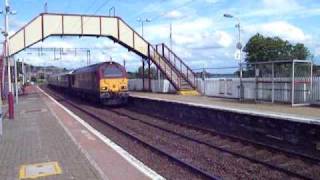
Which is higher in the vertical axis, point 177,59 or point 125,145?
point 177,59

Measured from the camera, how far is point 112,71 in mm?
36688

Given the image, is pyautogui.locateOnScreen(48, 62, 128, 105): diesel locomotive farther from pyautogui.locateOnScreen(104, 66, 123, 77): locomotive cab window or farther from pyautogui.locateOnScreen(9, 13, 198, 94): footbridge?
pyautogui.locateOnScreen(9, 13, 198, 94): footbridge

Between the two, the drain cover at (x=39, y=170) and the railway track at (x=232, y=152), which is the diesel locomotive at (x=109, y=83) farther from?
the drain cover at (x=39, y=170)

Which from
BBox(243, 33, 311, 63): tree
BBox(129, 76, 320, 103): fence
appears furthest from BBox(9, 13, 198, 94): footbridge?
BBox(243, 33, 311, 63): tree

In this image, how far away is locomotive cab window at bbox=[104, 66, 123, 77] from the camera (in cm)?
3632

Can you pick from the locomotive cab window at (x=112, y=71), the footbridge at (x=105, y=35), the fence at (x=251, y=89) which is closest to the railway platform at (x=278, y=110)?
the fence at (x=251, y=89)

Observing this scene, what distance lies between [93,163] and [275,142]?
6.87 meters

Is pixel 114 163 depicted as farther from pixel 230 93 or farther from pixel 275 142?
pixel 230 93

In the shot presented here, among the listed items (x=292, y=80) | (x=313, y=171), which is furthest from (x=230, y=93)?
(x=313, y=171)

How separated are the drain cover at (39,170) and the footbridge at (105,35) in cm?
3085

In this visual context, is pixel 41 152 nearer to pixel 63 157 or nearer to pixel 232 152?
pixel 63 157

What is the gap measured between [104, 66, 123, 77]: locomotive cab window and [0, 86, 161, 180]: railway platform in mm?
16093

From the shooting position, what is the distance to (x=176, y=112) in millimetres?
27156

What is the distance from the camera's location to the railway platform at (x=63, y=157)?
35.6ft
